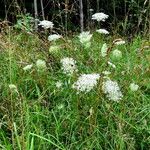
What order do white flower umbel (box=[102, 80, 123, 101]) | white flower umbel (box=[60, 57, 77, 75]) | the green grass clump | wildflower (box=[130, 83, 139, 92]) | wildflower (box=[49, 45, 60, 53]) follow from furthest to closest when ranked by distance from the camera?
wildflower (box=[49, 45, 60, 53]) → white flower umbel (box=[60, 57, 77, 75]) → wildflower (box=[130, 83, 139, 92]) → white flower umbel (box=[102, 80, 123, 101]) → the green grass clump

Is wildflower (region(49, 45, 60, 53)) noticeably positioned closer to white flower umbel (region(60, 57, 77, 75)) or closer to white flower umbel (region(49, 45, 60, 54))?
white flower umbel (region(49, 45, 60, 54))

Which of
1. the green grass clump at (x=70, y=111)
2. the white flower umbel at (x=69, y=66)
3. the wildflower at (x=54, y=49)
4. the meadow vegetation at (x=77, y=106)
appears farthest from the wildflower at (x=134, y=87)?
the wildflower at (x=54, y=49)

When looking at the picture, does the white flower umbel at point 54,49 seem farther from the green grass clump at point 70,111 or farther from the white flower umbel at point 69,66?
the white flower umbel at point 69,66

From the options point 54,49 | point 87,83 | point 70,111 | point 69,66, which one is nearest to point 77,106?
point 70,111

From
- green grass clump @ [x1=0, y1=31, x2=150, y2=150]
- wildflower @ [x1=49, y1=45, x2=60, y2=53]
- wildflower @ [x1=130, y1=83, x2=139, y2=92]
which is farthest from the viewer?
wildflower @ [x1=49, y1=45, x2=60, y2=53]

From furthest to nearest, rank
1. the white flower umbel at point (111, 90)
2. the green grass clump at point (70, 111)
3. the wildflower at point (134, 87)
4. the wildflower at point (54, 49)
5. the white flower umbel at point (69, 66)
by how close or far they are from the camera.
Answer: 1. the wildflower at point (54, 49)
2. the white flower umbel at point (69, 66)
3. the wildflower at point (134, 87)
4. the white flower umbel at point (111, 90)
5. the green grass clump at point (70, 111)

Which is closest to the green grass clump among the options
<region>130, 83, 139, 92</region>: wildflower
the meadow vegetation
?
the meadow vegetation

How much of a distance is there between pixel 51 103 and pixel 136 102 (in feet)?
2.04

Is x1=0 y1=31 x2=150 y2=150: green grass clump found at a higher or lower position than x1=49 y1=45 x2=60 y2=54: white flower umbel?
lower

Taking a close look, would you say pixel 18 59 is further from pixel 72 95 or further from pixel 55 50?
pixel 72 95

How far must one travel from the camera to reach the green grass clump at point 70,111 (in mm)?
2899

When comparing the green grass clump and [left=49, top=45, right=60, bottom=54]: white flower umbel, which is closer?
the green grass clump

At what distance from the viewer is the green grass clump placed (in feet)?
9.51

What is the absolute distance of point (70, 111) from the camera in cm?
322
